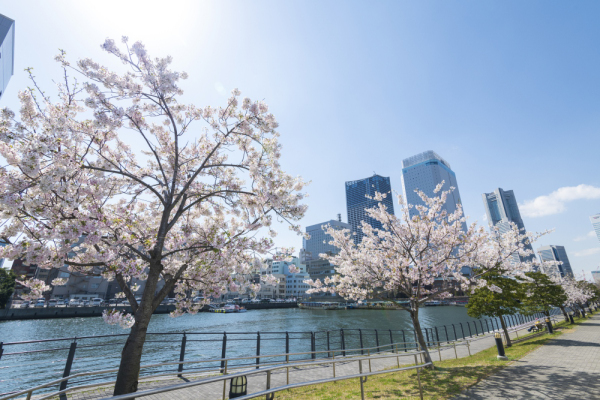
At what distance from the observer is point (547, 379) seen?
9.12 meters

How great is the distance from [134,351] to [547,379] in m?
13.0

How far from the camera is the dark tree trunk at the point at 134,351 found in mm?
5619

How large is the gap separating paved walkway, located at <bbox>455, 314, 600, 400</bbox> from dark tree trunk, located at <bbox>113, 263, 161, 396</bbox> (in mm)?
8505

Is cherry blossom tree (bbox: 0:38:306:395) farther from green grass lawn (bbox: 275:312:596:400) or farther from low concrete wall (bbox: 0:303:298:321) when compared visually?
low concrete wall (bbox: 0:303:298:321)

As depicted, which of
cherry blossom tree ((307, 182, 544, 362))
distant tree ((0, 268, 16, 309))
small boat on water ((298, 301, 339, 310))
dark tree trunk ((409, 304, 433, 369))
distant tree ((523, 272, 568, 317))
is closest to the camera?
dark tree trunk ((409, 304, 433, 369))

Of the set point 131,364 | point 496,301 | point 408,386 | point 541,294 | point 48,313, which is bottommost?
point 408,386

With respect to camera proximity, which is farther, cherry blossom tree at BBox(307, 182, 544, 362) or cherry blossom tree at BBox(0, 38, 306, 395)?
cherry blossom tree at BBox(307, 182, 544, 362)

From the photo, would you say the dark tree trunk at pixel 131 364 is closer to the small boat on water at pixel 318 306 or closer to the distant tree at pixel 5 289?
the distant tree at pixel 5 289

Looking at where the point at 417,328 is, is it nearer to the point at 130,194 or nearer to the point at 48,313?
the point at 130,194

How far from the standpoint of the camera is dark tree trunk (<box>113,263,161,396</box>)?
562cm

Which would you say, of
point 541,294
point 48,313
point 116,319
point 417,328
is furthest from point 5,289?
point 541,294

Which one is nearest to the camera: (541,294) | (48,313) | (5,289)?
(541,294)

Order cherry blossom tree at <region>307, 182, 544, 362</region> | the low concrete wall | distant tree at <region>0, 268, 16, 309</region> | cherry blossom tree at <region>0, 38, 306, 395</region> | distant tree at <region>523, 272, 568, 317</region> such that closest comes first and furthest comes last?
cherry blossom tree at <region>0, 38, 306, 395</region> → cherry blossom tree at <region>307, 182, 544, 362</region> → distant tree at <region>523, 272, 568, 317</region> → the low concrete wall → distant tree at <region>0, 268, 16, 309</region>

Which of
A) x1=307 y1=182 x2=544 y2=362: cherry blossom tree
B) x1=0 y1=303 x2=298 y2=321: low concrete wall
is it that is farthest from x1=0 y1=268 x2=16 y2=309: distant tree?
x1=307 y1=182 x2=544 y2=362: cherry blossom tree
